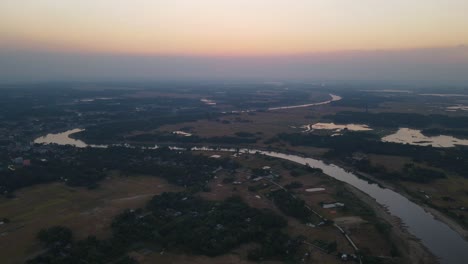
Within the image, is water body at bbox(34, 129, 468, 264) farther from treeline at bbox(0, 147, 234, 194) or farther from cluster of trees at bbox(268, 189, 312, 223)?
treeline at bbox(0, 147, 234, 194)

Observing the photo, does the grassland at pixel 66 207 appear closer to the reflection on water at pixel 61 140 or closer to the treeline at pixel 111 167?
the treeline at pixel 111 167

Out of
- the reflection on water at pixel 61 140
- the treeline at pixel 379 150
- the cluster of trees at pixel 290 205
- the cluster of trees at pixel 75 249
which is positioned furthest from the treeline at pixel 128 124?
the cluster of trees at pixel 75 249

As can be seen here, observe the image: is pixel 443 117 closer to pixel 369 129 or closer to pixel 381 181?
pixel 369 129

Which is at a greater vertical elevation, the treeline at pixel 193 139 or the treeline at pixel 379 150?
the treeline at pixel 379 150

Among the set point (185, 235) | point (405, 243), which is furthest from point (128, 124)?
point (405, 243)

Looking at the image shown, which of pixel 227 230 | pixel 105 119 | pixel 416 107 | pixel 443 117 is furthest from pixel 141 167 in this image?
pixel 416 107

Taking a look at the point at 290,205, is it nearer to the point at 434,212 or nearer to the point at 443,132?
the point at 434,212
